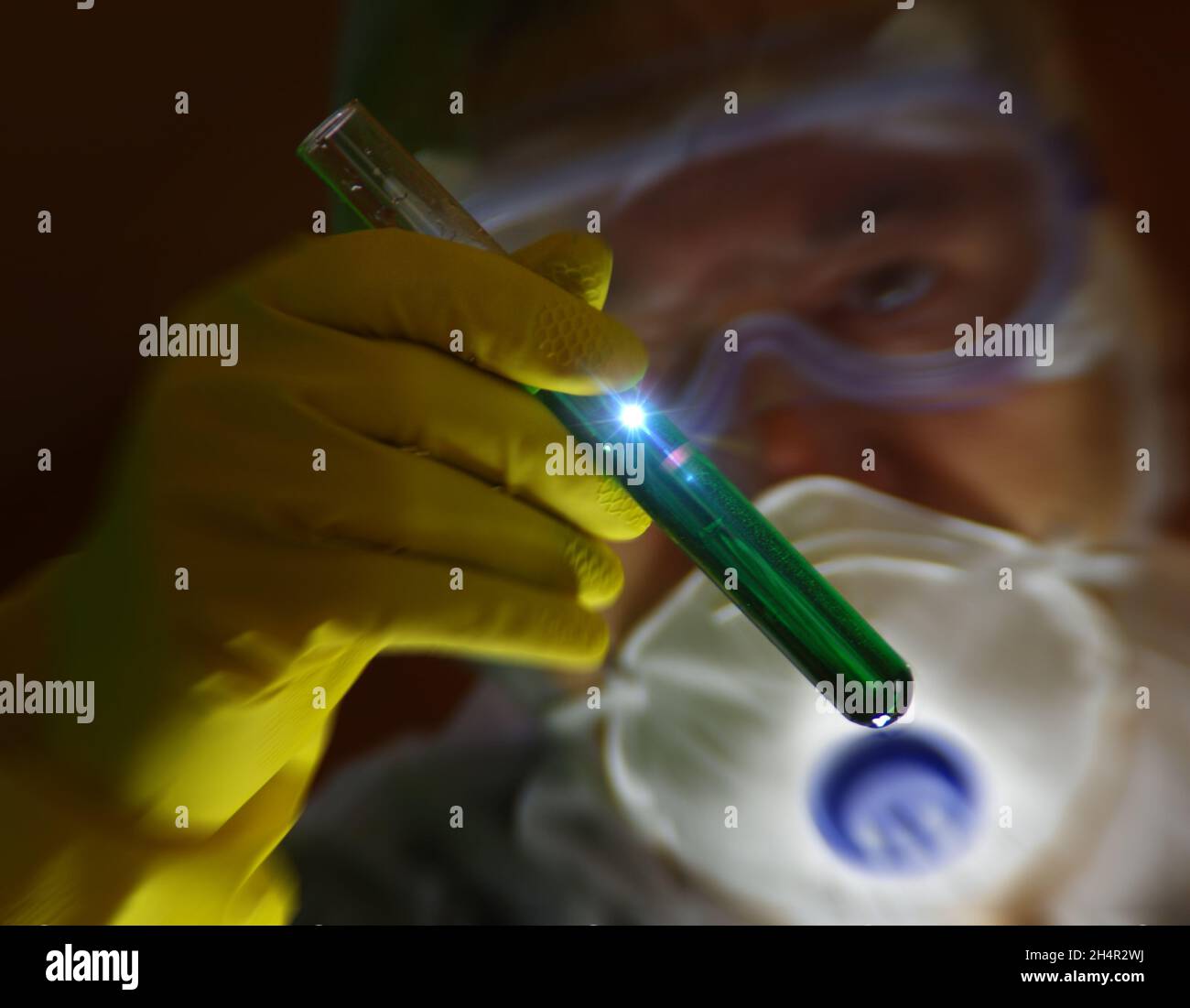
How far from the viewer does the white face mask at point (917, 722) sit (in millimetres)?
444

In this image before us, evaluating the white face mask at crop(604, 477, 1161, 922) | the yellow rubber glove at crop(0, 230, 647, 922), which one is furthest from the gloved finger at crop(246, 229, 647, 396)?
the white face mask at crop(604, 477, 1161, 922)

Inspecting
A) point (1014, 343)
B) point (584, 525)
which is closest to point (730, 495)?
point (584, 525)

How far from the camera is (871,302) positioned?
1.52ft

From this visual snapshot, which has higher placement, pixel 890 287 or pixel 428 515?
pixel 890 287

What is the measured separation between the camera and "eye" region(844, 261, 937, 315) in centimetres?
46

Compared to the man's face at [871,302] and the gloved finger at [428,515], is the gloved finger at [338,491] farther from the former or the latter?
the man's face at [871,302]

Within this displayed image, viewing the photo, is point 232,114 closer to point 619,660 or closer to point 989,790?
point 619,660

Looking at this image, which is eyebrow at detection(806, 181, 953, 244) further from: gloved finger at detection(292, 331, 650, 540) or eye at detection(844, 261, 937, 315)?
gloved finger at detection(292, 331, 650, 540)

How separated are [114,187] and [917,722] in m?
0.47

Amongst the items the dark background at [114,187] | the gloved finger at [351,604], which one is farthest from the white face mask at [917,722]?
the dark background at [114,187]

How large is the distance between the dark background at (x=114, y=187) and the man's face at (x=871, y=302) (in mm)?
157

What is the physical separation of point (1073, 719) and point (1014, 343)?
18 centimetres

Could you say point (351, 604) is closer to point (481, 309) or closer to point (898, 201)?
point (481, 309)

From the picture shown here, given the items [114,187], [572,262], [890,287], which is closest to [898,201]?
[890,287]
